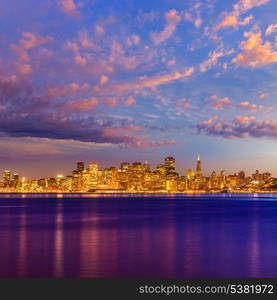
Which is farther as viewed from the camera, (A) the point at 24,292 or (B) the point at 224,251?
(B) the point at 224,251

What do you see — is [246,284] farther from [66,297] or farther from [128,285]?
[66,297]

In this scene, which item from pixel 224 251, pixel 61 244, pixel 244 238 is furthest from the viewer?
pixel 244 238

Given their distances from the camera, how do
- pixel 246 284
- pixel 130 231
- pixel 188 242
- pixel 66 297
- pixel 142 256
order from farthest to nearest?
1. pixel 130 231
2. pixel 188 242
3. pixel 142 256
4. pixel 246 284
5. pixel 66 297

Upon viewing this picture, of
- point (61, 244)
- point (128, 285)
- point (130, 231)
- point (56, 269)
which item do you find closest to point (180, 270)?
point (128, 285)

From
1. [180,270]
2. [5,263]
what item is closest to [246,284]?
[180,270]

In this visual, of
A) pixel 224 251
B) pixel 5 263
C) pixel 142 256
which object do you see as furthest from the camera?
pixel 224 251

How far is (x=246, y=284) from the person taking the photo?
2419cm

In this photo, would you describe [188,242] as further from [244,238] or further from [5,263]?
[5,263]

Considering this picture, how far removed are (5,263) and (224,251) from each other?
18.0 m

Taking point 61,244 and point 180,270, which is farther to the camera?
point 61,244

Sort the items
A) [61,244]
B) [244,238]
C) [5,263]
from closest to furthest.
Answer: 1. [5,263]
2. [61,244]
3. [244,238]

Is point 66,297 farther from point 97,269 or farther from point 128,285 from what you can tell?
point 97,269

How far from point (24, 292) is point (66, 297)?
259cm

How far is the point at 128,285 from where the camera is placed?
24.2 m
